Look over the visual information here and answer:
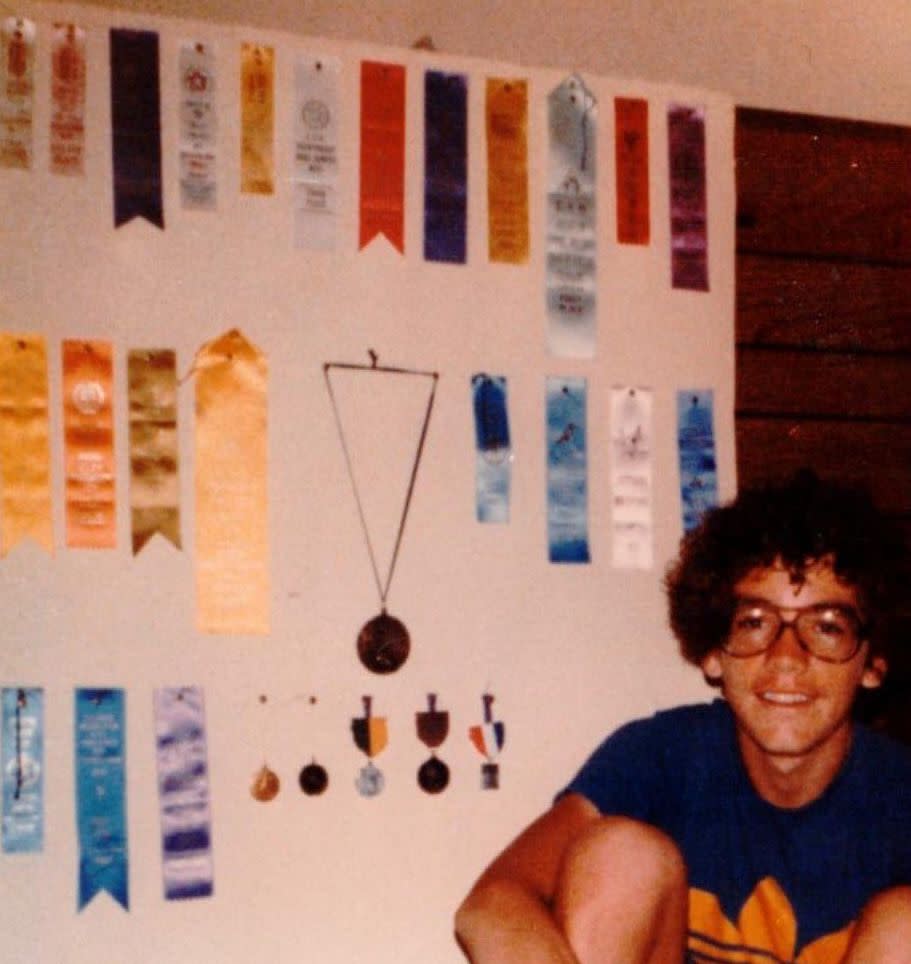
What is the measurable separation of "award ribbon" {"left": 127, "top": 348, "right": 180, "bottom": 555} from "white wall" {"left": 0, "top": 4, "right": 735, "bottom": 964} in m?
0.01

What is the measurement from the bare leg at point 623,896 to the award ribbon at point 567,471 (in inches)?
14.8

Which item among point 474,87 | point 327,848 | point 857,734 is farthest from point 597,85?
point 327,848

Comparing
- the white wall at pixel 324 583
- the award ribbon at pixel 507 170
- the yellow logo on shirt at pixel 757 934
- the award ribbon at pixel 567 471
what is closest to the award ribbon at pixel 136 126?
the white wall at pixel 324 583

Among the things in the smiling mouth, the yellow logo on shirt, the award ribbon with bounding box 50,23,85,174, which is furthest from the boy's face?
the award ribbon with bounding box 50,23,85,174

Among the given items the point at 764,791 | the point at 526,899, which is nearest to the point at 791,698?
the point at 764,791

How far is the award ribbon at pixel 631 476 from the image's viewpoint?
59.3 inches

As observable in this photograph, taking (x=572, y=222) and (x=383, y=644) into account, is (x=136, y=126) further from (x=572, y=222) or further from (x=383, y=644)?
(x=383, y=644)

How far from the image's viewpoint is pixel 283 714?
4.48 feet

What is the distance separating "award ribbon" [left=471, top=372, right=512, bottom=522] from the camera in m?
1.46

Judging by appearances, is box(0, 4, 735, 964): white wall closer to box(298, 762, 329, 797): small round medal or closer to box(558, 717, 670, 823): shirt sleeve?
box(298, 762, 329, 797): small round medal

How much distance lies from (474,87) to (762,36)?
0.44 m

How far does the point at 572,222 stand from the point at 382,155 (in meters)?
0.24

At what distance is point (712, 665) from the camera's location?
4.71 feet

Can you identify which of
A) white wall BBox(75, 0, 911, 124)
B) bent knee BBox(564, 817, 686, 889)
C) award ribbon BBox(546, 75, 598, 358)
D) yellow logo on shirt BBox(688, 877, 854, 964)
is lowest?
yellow logo on shirt BBox(688, 877, 854, 964)
